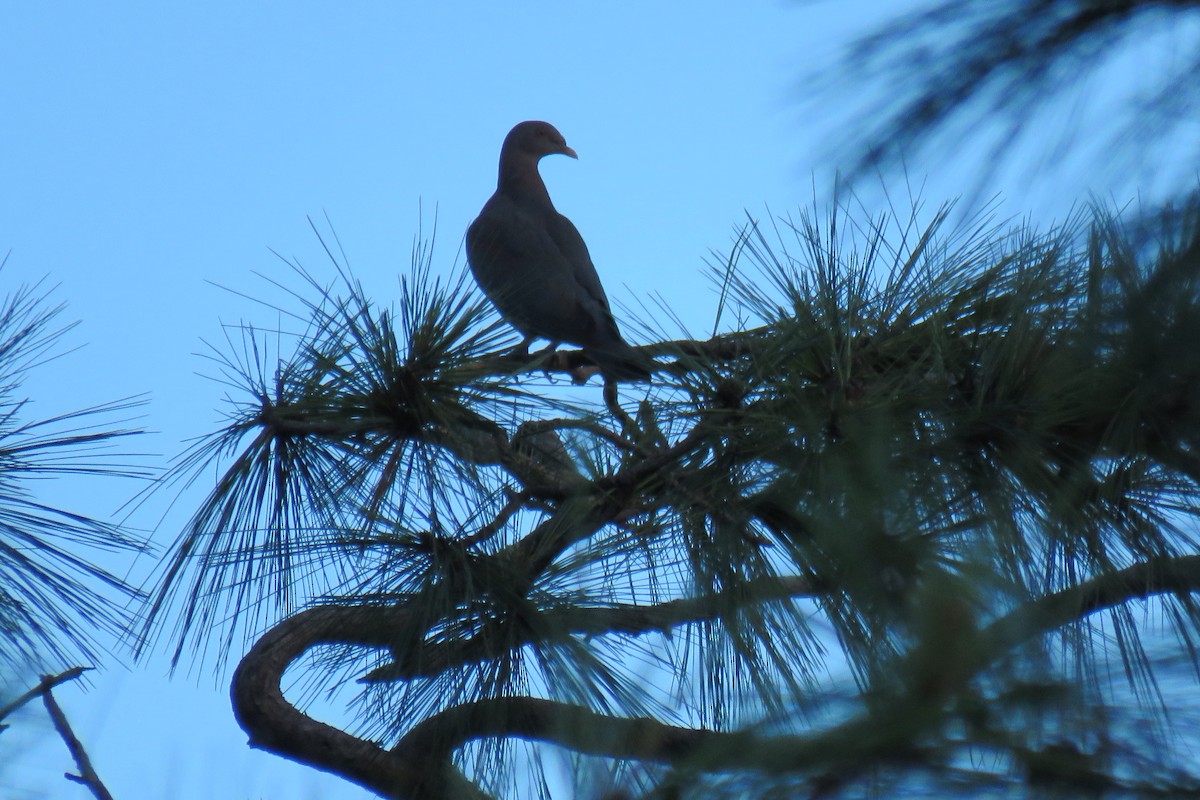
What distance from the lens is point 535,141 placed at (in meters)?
4.04

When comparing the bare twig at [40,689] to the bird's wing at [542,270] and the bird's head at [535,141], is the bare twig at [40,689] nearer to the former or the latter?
the bird's wing at [542,270]

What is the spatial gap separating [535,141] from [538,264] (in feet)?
4.41

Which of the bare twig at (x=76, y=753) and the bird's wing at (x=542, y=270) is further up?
the bird's wing at (x=542, y=270)

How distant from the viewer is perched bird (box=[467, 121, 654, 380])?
2.42 m

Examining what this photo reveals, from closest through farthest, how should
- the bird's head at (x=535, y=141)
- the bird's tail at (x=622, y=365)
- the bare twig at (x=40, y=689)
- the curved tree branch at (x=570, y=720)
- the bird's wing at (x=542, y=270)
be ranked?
the curved tree branch at (x=570, y=720)
the bare twig at (x=40, y=689)
the bird's tail at (x=622, y=365)
the bird's wing at (x=542, y=270)
the bird's head at (x=535, y=141)

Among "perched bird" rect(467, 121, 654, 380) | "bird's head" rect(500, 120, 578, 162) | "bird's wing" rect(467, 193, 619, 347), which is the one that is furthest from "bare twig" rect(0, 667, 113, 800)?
"bird's head" rect(500, 120, 578, 162)

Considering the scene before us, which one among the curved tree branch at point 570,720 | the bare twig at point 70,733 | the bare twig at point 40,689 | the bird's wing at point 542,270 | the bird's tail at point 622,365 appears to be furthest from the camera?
the bird's wing at point 542,270

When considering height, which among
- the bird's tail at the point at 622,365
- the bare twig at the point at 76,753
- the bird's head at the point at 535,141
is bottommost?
the bare twig at the point at 76,753

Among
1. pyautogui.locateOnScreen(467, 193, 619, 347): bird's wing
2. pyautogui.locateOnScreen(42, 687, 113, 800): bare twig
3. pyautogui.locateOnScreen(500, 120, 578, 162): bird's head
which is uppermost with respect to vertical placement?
pyautogui.locateOnScreen(500, 120, 578, 162): bird's head

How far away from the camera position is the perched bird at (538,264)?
7.95 feet

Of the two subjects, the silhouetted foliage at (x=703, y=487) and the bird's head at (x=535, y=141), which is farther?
the bird's head at (x=535, y=141)

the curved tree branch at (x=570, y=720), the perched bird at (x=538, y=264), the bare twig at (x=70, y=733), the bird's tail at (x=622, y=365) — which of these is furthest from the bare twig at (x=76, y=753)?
the perched bird at (x=538, y=264)

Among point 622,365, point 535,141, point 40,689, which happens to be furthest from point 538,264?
point 40,689

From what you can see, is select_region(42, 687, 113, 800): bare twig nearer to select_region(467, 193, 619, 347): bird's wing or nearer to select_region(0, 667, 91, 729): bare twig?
select_region(0, 667, 91, 729): bare twig
